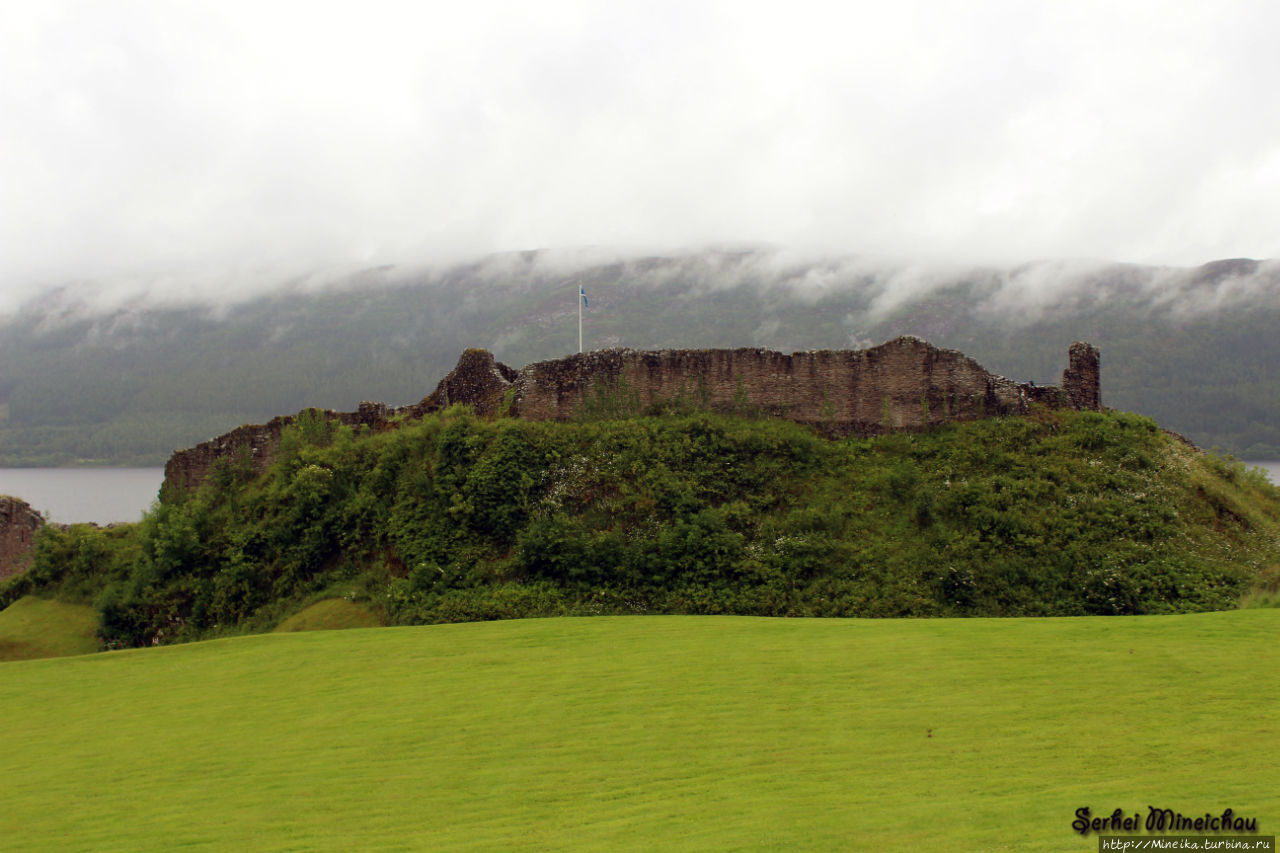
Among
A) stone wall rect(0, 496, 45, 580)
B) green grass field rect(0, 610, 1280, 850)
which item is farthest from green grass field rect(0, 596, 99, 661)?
green grass field rect(0, 610, 1280, 850)

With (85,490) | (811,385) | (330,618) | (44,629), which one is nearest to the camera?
(330,618)

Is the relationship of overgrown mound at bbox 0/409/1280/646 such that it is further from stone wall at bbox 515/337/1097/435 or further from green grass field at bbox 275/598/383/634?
stone wall at bbox 515/337/1097/435

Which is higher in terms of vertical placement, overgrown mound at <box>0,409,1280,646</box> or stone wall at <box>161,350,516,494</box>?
stone wall at <box>161,350,516,494</box>

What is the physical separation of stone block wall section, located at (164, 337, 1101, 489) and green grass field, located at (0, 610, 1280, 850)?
7181 millimetres

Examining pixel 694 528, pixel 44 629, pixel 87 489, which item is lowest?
pixel 44 629

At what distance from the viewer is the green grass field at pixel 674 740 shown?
616 cm

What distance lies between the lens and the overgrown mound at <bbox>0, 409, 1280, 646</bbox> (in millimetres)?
13953

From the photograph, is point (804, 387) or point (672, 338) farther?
point (672, 338)

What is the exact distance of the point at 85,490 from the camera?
11238 centimetres

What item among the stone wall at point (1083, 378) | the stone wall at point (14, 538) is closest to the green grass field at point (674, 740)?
the stone wall at point (1083, 378)

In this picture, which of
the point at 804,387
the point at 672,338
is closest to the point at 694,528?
the point at 804,387

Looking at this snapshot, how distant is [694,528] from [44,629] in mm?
14866
